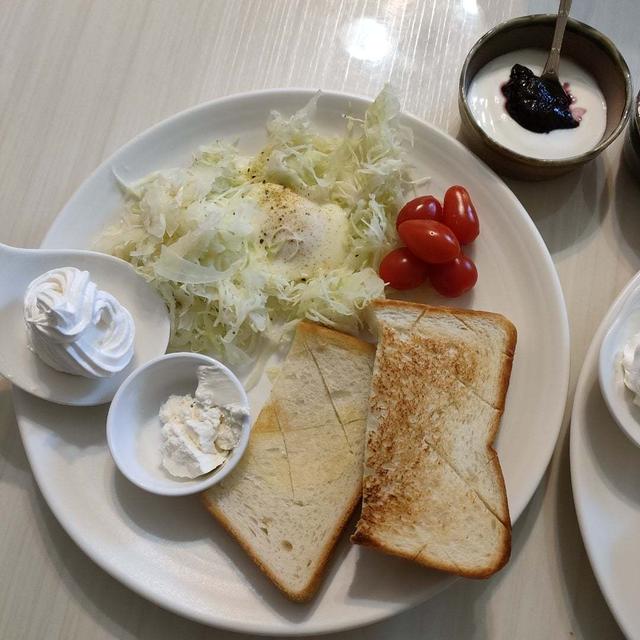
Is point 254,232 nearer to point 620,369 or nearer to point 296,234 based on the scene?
point 296,234

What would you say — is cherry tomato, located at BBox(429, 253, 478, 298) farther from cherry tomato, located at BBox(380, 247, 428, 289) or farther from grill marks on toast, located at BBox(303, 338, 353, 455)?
grill marks on toast, located at BBox(303, 338, 353, 455)

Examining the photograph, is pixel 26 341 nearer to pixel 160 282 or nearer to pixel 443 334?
pixel 160 282

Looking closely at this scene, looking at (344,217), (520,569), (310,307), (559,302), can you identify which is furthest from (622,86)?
(520,569)

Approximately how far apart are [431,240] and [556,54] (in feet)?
2.88

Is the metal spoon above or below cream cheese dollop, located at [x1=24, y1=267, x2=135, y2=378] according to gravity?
above

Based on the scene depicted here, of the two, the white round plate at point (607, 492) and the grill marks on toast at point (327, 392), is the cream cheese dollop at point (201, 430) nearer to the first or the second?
the grill marks on toast at point (327, 392)

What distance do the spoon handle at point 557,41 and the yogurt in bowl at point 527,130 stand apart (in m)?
0.07

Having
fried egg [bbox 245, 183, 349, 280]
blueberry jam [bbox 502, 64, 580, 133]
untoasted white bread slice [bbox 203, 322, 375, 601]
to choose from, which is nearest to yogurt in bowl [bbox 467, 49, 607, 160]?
blueberry jam [bbox 502, 64, 580, 133]

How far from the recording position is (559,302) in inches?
84.3

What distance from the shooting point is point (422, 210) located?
2.19 meters

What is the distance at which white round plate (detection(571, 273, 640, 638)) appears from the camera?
191cm

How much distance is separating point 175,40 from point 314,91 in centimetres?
80

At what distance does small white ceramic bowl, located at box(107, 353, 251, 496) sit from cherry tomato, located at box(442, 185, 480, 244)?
95cm

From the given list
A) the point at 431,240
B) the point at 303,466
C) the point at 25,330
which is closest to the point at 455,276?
the point at 431,240
